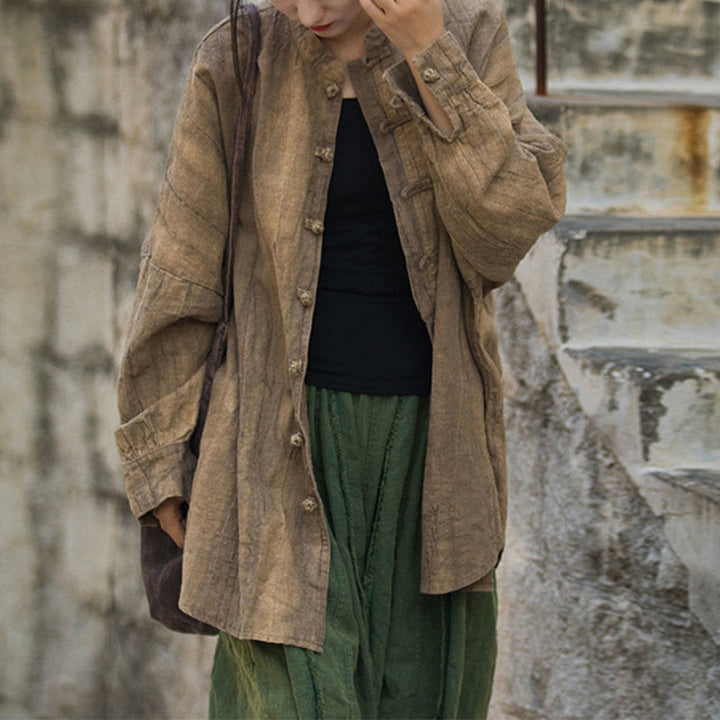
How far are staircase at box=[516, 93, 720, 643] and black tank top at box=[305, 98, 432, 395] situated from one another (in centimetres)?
70

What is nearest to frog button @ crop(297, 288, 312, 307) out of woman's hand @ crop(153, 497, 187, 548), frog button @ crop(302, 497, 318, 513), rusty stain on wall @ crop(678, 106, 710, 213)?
frog button @ crop(302, 497, 318, 513)

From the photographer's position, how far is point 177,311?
2.46m

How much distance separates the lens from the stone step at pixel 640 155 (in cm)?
370

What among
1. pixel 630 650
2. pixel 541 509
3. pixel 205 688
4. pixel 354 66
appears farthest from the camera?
pixel 205 688

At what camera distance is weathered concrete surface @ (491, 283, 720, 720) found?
2922mm

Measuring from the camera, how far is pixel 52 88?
4.47 meters

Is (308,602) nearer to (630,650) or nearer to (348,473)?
(348,473)

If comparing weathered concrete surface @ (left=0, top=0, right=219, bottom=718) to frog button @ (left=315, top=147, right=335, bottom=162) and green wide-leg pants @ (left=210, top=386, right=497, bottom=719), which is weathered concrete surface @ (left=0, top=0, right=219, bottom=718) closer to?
green wide-leg pants @ (left=210, top=386, right=497, bottom=719)

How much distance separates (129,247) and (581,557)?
2.00m

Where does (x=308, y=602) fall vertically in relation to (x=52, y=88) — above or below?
below

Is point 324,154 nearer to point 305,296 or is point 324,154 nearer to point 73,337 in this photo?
point 305,296

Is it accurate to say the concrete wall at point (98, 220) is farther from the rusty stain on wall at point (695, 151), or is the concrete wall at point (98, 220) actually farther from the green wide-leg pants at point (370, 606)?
the green wide-leg pants at point (370, 606)

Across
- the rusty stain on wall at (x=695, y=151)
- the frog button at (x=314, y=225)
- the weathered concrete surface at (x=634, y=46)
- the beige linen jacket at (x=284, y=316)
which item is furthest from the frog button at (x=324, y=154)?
the weathered concrete surface at (x=634, y=46)

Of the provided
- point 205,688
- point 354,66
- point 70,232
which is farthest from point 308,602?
point 70,232
